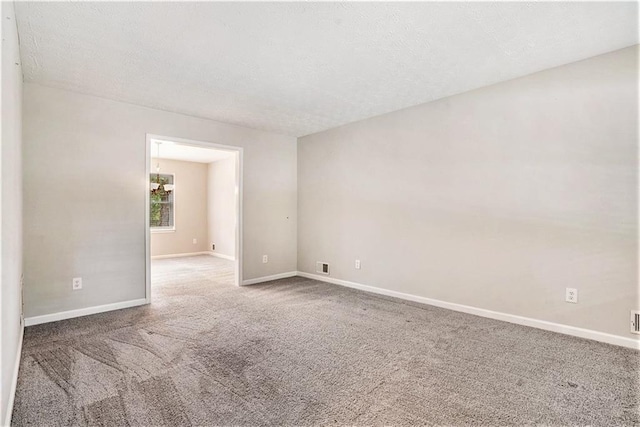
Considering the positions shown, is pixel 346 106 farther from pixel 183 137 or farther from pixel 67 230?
pixel 67 230

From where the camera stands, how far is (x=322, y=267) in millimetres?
5160

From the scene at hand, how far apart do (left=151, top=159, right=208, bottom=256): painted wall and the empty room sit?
3205 mm

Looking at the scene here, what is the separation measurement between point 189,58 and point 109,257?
2.45 meters

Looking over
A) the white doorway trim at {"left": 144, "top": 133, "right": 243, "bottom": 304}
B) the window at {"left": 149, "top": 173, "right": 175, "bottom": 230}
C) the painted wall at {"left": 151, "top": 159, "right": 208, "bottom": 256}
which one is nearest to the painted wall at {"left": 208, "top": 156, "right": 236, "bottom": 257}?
the painted wall at {"left": 151, "top": 159, "right": 208, "bottom": 256}

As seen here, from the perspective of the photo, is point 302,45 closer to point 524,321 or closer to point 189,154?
point 524,321

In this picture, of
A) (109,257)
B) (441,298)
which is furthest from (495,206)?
(109,257)

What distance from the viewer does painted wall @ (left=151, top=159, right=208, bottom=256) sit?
7641 millimetres

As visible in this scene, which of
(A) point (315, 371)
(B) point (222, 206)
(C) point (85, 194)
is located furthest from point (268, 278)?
(B) point (222, 206)

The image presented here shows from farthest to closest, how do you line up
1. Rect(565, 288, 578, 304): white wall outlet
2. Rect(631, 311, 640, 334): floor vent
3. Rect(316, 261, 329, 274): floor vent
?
1. Rect(316, 261, 329, 274): floor vent
2. Rect(565, 288, 578, 304): white wall outlet
3. Rect(631, 311, 640, 334): floor vent

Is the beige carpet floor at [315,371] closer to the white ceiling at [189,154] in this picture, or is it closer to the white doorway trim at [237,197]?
the white doorway trim at [237,197]

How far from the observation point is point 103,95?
11.6 feet

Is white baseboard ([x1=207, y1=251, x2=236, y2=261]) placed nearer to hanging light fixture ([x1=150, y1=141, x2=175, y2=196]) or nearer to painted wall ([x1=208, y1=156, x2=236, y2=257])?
painted wall ([x1=208, y1=156, x2=236, y2=257])

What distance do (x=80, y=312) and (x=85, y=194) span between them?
1.29 metres

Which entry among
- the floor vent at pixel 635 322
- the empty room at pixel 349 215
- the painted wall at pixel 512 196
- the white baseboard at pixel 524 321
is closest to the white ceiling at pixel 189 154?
the empty room at pixel 349 215
